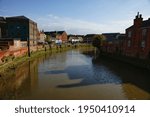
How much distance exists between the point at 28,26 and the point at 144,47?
38.3 meters

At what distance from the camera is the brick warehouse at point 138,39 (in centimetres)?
3299

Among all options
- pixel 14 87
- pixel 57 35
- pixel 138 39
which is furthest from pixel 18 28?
pixel 57 35

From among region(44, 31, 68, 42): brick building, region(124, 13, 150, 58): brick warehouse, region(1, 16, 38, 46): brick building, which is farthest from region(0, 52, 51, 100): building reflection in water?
region(44, 31, 68, 42): brick building

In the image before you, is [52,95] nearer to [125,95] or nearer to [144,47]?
[125,95]

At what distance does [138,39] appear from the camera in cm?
3647

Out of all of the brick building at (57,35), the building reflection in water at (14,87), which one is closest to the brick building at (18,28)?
the building reflection in water at (14,87)

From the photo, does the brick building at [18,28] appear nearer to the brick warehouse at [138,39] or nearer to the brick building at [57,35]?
the brick warehouse at [138,39]

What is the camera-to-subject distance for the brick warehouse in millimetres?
32987

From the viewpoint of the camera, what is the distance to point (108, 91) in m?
17.9

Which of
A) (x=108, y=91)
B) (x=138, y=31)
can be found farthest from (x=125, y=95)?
(x=138, y=31)

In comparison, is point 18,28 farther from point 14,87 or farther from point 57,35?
point 57,35

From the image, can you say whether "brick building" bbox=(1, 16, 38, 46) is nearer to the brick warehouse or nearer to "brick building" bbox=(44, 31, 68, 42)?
the brick warehouse

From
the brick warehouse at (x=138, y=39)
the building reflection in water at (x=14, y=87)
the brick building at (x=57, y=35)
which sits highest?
the brick building at (x=57, y=35)

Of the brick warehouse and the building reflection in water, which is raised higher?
the brick warehouse
